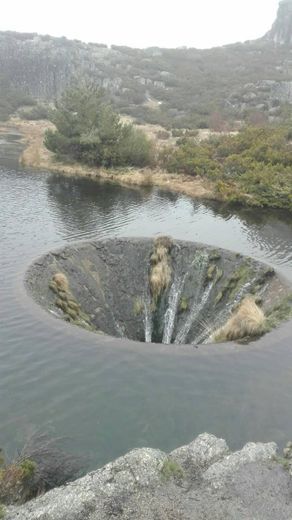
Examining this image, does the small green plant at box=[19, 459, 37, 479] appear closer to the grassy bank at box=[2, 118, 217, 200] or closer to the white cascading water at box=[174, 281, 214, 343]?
the white cascading water at box=[174, 281, 214, 343]

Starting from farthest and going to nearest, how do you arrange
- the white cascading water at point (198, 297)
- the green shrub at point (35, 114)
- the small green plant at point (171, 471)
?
the green shrub at point (35, 114)
the white cascading water at point (198, 297)
the small green plant at point (171, 471)

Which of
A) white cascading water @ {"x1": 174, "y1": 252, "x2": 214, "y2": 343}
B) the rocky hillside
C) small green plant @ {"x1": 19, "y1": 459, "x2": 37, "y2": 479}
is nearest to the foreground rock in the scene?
small green plant @ {"x1": 19, "y1": 459, "x2": 37, "y2": 479}

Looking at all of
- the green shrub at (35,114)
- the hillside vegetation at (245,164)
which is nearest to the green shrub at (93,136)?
the hillside vegetation at (245,164)

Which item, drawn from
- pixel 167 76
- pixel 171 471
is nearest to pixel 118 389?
pixel 171 471

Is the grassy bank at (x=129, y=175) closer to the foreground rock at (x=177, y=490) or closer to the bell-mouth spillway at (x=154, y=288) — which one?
the bell-mouth spillway at (x=154, y=288)

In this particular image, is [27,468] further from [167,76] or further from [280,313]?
[167,76]
